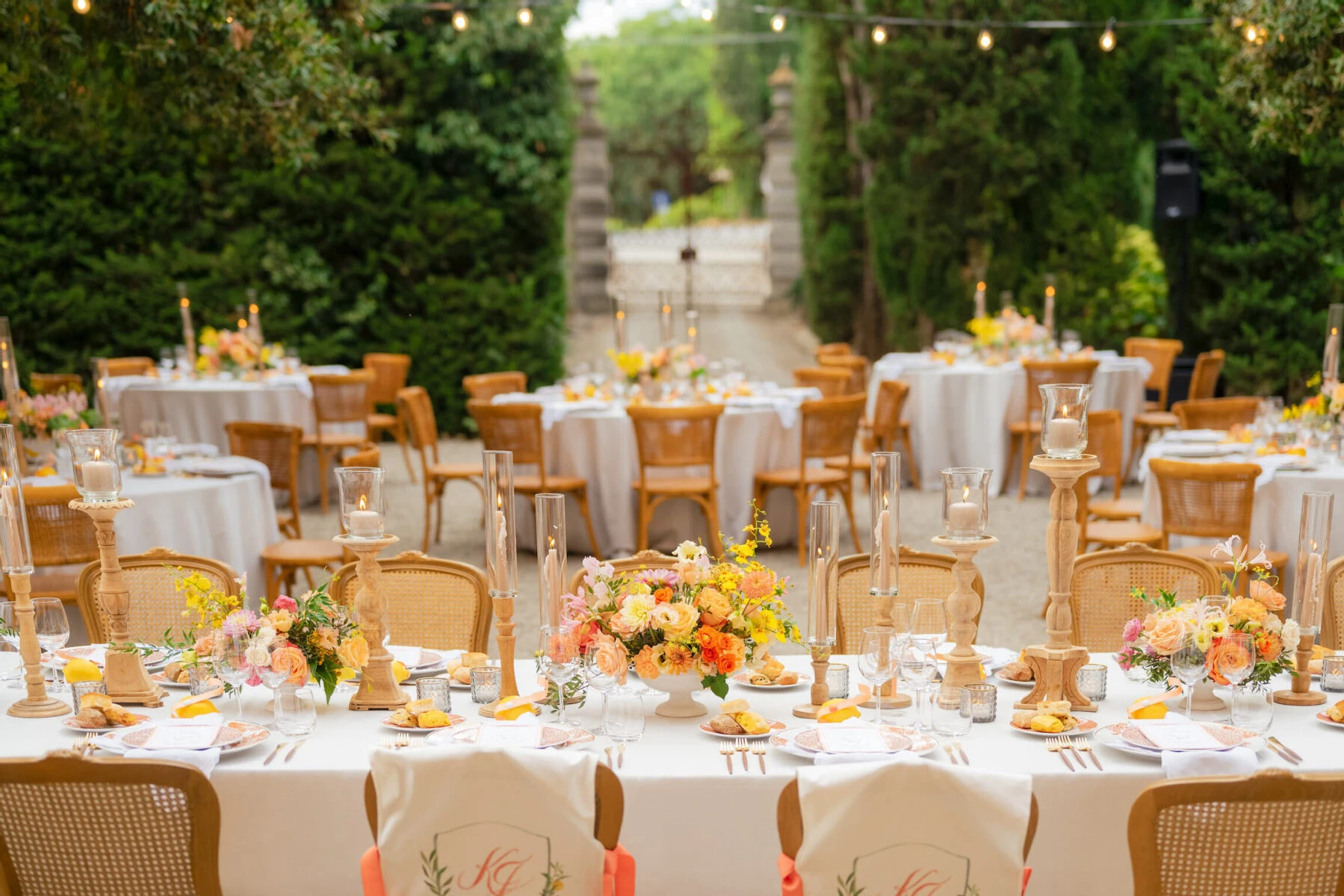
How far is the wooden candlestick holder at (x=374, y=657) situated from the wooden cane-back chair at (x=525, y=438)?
404 cm

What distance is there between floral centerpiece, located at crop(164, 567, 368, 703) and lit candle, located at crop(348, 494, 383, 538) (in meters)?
0.21

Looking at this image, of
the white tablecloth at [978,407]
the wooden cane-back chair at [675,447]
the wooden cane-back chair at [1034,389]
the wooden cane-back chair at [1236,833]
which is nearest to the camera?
the wooden cane-back chair at [1236,833]

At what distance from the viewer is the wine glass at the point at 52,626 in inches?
122

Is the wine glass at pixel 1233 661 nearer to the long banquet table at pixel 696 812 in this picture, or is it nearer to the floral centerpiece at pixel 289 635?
the long banquet table at pixel 696 812

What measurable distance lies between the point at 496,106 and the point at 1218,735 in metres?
10.1

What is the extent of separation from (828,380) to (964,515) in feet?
21.3

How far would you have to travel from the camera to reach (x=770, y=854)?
253 cm

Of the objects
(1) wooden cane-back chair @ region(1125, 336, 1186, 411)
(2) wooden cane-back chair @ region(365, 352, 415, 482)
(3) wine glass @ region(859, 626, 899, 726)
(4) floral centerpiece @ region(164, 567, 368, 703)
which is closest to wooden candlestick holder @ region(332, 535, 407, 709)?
(4) floral centerpiece @ region(164, 567, 368, 703)

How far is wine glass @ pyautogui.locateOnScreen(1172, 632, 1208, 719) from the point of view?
9.09 ft

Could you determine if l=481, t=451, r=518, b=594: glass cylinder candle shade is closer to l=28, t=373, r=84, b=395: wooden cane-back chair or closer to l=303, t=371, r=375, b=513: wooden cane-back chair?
l=303, t=371, r=375, b=513: wooden cane-back chair

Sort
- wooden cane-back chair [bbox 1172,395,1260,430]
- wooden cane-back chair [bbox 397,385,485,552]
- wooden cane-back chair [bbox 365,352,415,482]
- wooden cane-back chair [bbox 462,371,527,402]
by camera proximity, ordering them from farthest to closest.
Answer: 1. wooden cane-back chair [bbox 365,352,415,482]
2. wooden cane-back chair [bbox 462,371,527,402]
3. wooden cane-back chair [bbox 397,385,485,552]
4. wooden cane-back chair [bbox 1172,395,1260,430]

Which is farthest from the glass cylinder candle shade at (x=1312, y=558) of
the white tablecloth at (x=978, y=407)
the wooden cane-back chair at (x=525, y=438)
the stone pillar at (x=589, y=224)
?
the stone pillar at (x=589, y=224)

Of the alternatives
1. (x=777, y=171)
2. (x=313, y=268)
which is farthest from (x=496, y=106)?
(x=777, y=171)

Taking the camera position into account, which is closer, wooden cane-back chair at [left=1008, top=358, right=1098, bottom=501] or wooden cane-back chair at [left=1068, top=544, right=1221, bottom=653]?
wooden cane-back chair at [left=1068, top=544, right=1221, bottom=653]
